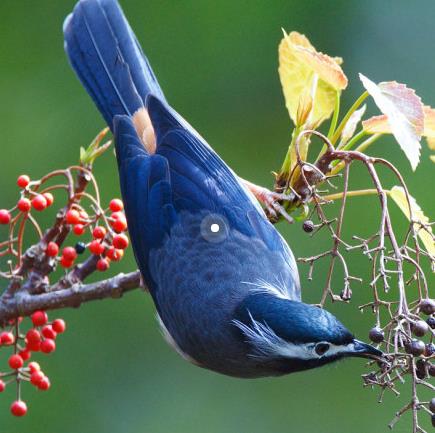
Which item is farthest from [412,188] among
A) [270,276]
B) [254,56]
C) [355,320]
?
[270,276]

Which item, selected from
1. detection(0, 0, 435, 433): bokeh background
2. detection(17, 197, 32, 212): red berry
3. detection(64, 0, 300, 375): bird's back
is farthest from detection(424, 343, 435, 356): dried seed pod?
detection(0, 0, 435, 433): bokeh background

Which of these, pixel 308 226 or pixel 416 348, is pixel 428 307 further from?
pixel 308 226

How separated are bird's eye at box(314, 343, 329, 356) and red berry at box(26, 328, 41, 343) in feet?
2.90

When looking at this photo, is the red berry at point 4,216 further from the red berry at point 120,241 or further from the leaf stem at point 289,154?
the leaf stem at point 289,154

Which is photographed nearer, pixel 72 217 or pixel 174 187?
pixel 72 217

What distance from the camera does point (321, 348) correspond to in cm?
321

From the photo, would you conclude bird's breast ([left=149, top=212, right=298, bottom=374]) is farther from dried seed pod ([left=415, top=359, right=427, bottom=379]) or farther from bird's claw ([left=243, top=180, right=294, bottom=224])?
dried seed pod ([left=415, top=359, right=427, bottom=379])

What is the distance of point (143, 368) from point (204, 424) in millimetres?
429

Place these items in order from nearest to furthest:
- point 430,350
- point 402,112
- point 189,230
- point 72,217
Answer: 1. point 430,350
2. point 402,112
3. point 72,217
4. point 189,230

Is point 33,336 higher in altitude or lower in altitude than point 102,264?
lower

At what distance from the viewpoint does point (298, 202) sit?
3361 millimetres

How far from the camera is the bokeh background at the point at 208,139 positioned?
604 cm

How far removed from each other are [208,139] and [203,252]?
103 inches

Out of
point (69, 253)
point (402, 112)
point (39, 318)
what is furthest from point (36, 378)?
point (402, 112)
